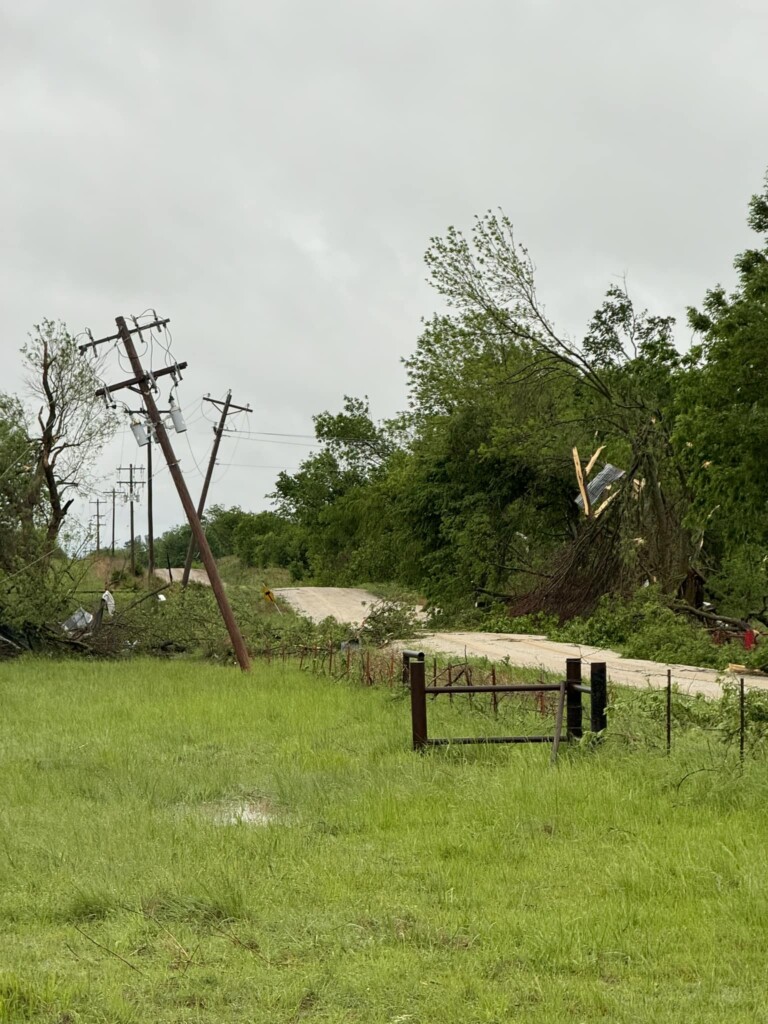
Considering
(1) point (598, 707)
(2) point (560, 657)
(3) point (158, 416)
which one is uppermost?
(3) point (158, 416)

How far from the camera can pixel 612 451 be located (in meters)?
32.7

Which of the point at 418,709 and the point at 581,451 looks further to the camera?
the point at 581,451

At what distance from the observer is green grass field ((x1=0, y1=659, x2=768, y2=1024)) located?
5359 mm

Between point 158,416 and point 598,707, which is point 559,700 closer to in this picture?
point 598,707

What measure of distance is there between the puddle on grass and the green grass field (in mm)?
45

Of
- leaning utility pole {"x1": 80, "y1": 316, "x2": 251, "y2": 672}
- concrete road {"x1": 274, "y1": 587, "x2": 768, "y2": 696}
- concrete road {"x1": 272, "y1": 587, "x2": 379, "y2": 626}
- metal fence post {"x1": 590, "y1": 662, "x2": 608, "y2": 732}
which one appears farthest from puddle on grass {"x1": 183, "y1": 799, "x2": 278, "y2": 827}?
concrete road {"x1": 272, "y1": 587, "x2": 379, "y2": 626}

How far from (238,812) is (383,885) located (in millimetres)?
2866

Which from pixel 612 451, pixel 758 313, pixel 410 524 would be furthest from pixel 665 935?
pixel 410 524

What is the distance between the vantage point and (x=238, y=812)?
32.3 ft

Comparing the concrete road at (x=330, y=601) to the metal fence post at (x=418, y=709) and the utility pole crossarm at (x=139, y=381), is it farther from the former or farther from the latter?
the metal fence post at (x=418, y=709)

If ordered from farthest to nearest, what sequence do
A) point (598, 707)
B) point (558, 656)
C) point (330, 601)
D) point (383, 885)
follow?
point (330, 601) < point (558, 656) < point (598, 707) < point (383, 885)

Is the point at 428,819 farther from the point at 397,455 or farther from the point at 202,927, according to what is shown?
the point at 397,455

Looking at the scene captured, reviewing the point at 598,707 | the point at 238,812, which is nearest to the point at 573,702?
the point at 598,707

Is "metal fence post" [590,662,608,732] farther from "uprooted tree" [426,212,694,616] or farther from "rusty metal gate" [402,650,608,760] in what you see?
"uprooted tree" [426,212,694,616]
